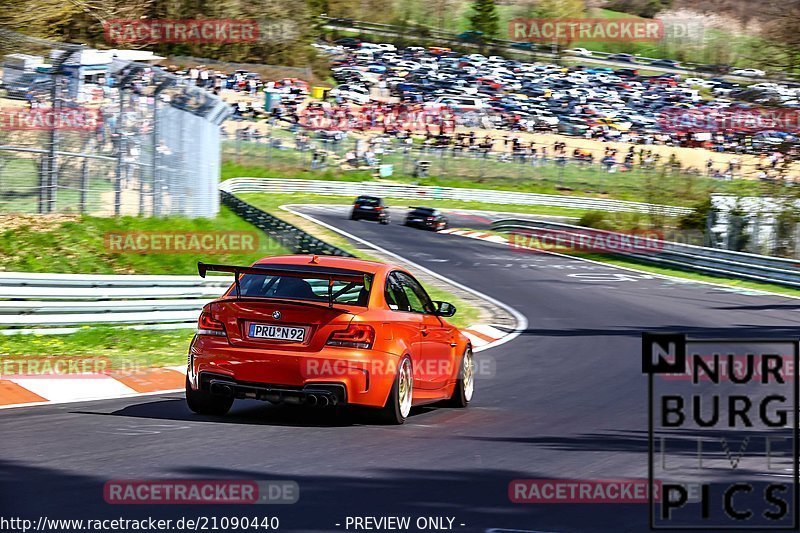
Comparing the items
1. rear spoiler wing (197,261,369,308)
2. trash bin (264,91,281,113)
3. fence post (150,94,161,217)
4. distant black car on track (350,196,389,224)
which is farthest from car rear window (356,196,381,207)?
rear spoiler wing (197,261,369,308)

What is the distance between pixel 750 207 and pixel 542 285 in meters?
11.1

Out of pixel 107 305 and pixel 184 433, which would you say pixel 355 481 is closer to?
pixel 184 433

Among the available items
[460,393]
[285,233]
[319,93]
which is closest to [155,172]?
[285,233]

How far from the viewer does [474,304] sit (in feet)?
75.7

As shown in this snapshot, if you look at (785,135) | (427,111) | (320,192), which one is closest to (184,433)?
(785,135)

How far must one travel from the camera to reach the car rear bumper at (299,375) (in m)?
8.59

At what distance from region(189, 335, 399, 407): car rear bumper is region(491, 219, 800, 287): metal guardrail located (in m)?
23.7

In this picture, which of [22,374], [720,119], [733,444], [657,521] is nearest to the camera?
[657,521]

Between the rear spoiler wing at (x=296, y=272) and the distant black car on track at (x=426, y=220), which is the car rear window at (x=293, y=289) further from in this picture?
the distant black car on track at (x=426, y=220)

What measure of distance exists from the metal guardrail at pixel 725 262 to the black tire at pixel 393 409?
23.4m

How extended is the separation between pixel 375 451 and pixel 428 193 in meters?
53.1

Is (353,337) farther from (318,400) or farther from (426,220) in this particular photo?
(426,220)

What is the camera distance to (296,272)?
8.73 meters

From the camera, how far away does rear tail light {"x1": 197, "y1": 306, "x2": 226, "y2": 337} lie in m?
8.83
